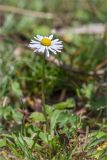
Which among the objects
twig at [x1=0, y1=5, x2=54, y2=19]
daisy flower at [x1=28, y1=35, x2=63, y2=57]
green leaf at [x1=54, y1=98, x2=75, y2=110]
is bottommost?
green leaf at [x1=54, y1=98, x2=75, y2=110]

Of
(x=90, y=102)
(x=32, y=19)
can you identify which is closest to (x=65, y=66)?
(x=90, y=102)

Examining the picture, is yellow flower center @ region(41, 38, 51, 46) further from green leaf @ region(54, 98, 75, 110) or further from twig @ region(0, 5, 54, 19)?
twig @ region(0, 5, 54, 19)

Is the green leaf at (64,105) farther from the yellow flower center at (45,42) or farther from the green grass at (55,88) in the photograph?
the yellow flower center at (45,42)

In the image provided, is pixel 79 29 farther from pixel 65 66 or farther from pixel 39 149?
pixel 39 149

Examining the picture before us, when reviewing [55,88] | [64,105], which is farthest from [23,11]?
[64,105]

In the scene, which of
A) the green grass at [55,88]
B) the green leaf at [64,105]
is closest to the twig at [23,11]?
the green grass at [55,88]

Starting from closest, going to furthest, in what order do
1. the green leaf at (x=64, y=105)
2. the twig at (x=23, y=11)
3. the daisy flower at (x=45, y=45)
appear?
1. the daisy flower at (x=45, y=45)
2. the green leaf at (x=64, y=105)
3. the twig at (x=23, y=11)

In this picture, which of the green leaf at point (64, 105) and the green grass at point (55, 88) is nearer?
the green grass at point (55, 88)

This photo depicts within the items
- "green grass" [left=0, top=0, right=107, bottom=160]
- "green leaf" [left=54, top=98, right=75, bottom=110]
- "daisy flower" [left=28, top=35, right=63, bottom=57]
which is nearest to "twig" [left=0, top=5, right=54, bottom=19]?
"green grass" [left=0, top=0, right=107, bottom=160]

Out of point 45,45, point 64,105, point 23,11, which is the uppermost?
point 23,11

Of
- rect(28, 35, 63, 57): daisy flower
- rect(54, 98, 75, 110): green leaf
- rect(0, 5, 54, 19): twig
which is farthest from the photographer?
rect(0, 5, 54, 19): twig

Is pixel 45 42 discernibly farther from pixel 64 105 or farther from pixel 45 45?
pixel 64 105
